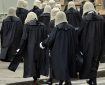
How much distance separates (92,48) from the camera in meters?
12.8

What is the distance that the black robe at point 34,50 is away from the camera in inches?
505

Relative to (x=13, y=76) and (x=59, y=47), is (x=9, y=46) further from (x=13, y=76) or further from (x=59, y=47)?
(x=59, y=47)

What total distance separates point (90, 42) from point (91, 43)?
4cm

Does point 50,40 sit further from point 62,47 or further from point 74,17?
point 74,17

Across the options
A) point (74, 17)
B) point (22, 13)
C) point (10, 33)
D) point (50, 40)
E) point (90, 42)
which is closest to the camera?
point (50, 40)

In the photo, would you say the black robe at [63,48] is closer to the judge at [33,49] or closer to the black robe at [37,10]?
the judge at [33,49]

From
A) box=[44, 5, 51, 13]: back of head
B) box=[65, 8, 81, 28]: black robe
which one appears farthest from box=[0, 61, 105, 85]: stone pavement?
box=[65, 8, 81, 28]: black robe

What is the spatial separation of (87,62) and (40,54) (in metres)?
1.29

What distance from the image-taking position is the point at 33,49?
12828 millimetres

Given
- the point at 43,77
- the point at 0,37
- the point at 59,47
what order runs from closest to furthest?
the point at 59,47 < the point at 43,77 < the point at 0,37

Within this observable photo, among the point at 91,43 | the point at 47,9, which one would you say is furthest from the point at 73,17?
the point at 91,43

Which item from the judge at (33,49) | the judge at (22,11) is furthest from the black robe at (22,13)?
the judge at (33,49)

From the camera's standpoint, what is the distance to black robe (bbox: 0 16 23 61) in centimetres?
1634

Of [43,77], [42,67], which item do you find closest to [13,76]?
[43,77]
